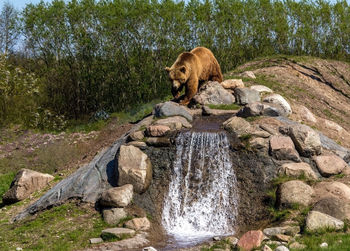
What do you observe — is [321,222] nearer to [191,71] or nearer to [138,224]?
[138,224]

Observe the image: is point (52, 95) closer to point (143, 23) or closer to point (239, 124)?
point (143, 23)

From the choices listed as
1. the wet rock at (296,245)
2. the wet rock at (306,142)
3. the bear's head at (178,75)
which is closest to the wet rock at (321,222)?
the wet rock at (296,245)

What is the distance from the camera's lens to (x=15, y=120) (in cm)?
2681

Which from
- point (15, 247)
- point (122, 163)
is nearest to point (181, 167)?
point (122, 163)

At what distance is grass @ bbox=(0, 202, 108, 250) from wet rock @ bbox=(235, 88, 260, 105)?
8448 mm

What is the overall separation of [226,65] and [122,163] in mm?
21734

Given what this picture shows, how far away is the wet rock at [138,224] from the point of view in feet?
39.1

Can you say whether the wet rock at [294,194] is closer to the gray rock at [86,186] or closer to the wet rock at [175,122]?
the wet rock at [175,122]

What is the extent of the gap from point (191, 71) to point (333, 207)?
8.50m

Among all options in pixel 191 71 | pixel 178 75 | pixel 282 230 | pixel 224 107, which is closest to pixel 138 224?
pixel 282 230

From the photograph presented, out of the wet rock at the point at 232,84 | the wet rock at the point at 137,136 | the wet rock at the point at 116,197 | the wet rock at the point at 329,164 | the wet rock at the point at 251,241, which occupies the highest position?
the wet rock at the point at 232,84

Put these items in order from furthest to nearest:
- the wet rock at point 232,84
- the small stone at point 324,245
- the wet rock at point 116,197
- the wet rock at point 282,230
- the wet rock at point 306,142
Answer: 1. the wet rock at point 232,84
2. the wet rock at point 306,142
3. the wet rock at point 116,197
4. the wet rock at point 282,230
5. the small stone at point 324,245

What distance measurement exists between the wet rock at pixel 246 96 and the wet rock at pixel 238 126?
3709 mm

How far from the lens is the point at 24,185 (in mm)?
16766
